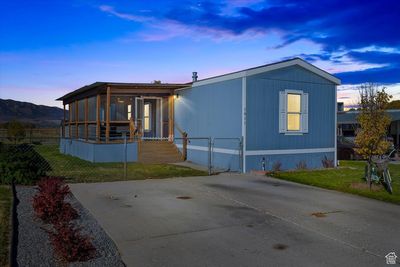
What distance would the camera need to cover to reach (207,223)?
6.67 m

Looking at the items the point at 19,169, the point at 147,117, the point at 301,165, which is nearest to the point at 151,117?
the point at 147,117

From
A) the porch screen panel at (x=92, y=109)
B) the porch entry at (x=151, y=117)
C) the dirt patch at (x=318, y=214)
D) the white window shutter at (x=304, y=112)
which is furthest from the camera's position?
the porch screen panel at (x=92, y=109)

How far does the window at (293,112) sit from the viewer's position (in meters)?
14.6

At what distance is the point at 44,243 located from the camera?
17.6 feet

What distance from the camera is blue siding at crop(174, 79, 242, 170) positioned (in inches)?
552

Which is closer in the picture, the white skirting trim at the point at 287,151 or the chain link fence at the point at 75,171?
the chain link fence at the point at 75,171

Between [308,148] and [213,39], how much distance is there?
21.5 feet

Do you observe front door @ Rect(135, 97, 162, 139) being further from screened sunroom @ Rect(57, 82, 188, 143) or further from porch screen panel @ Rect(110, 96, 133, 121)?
porch screen panel @ Rect(110, 96, 133, 121)

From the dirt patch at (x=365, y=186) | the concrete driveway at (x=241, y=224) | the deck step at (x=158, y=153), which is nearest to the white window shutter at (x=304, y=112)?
the dirt patch at (x=365, y=186)

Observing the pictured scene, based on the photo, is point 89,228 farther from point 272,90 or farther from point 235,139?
point 272,90

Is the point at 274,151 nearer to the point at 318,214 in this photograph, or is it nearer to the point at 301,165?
the point at 301,165

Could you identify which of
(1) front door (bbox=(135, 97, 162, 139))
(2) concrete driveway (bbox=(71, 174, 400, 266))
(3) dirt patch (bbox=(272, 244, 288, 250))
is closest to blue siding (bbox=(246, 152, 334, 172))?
(2) concrete driveway (bbox=(71, 174, 400, 266))

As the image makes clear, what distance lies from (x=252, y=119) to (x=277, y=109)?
46.8 inches

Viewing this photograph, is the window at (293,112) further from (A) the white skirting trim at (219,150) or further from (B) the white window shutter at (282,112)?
(A) the white skirting trim at (219,150)
